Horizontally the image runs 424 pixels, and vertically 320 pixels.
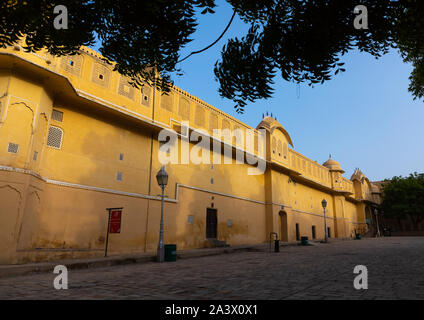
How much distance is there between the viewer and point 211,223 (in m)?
18.8

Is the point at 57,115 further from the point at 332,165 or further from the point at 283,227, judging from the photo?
the point at 332,165

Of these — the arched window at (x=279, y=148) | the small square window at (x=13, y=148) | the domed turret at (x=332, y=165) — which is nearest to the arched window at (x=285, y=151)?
the arched window at (x=279, y=148)

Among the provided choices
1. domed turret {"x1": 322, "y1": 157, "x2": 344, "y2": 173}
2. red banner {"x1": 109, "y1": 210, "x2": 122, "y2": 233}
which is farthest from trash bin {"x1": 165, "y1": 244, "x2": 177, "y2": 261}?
domed turret {"x1": 322, "y1": 157, "x2": 344, "y2": 173}

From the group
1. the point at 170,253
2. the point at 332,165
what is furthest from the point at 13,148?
the point at 332,165

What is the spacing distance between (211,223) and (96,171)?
8623 mm

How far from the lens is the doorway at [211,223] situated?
18.6 meters

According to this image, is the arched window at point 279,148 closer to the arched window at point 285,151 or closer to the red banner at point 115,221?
the arched window at point 285,151

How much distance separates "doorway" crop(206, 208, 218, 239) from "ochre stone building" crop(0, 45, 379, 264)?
0.30 ft

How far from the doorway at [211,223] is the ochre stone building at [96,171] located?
0.09m

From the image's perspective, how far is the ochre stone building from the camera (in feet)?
32.2

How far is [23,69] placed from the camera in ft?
33.4

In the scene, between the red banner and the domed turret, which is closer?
the red banner

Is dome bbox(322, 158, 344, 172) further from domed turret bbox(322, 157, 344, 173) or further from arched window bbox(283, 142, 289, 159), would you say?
arched window bbox(283, 142, 289, 159)

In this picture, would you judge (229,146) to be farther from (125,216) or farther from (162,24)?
(162,24)
